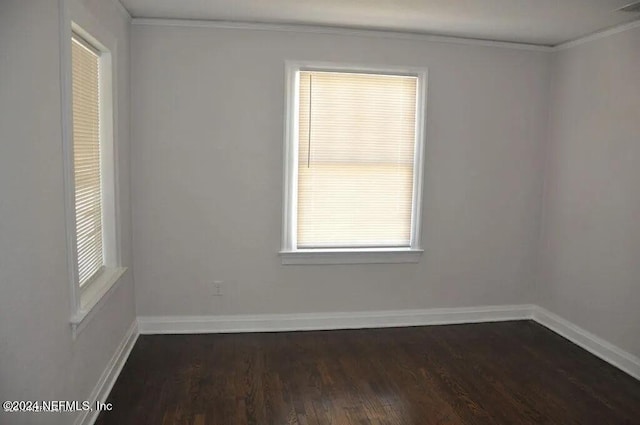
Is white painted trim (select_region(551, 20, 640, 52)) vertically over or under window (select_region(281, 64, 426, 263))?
over

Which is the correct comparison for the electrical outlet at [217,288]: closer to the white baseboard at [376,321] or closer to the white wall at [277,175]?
the white wall at [277,175]

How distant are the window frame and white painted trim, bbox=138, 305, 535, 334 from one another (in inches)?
31.0

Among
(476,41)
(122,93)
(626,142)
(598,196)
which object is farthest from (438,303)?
(122,93)

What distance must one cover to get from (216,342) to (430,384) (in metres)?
1.61

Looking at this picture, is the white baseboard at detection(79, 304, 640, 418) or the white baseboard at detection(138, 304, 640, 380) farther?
the white baseboard at detection(138, 304, 640, 380)

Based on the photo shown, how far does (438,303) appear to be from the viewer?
4.30 meters

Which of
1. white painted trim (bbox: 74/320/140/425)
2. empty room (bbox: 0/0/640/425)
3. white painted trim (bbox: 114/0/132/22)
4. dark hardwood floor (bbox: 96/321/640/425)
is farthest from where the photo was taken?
white painted trim (bbox: 114/0/132/22)

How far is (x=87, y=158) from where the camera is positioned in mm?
2832

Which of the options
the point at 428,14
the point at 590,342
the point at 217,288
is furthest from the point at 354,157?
the point at 590,342

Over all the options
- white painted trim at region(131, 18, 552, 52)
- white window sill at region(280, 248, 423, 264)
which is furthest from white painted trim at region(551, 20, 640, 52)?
white window sill at region(280, 248, 423, 264)

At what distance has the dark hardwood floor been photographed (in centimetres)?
283

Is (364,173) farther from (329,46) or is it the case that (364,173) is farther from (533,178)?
(533,178)

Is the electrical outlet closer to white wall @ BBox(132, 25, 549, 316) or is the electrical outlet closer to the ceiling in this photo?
white wall @ BBox(132, 25, 549, 316)

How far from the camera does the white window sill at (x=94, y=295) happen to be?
2388 mm
